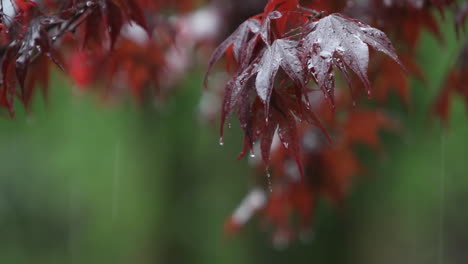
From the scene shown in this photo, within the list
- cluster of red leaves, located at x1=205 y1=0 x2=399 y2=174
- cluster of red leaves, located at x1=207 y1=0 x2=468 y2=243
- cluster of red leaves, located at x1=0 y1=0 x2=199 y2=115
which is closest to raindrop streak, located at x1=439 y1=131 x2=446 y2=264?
cluster of red leaves, located at x1=207 y1=0 x2=468 y2=243

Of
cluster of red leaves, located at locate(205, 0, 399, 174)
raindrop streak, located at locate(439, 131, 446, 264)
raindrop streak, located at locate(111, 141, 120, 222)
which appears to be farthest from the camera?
raindrop streak, located at locate(111, 141, 120, 222)

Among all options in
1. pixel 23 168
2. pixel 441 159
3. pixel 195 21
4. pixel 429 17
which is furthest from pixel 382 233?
pixel 23 168

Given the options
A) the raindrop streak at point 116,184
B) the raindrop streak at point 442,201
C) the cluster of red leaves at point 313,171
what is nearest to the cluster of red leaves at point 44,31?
the cluster of red leaves at point 313,171

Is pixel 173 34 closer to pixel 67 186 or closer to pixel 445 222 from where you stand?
pixel 445 222

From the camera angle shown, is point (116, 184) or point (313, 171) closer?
point (313, 171)

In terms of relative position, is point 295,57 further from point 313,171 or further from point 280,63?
point 313,171

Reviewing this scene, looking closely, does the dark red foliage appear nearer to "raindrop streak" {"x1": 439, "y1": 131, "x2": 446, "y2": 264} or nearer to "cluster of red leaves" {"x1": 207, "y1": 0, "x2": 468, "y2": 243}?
"cluster of red leaves" {"x1": 207, "y1": 0, "x2": 468, "y2": 243}

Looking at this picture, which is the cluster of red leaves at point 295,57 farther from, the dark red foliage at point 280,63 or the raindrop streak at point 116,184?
the raindrop streak at point 116,184

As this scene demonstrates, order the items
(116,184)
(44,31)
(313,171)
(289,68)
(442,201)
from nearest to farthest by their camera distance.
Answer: (289,68), (44,31), (313,171), (442,201), (116,184)

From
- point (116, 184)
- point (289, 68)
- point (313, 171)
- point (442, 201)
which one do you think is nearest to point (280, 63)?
point (289, 68)
